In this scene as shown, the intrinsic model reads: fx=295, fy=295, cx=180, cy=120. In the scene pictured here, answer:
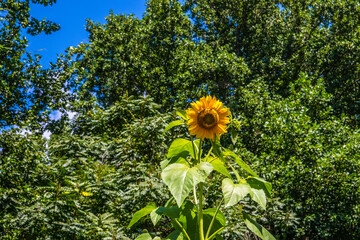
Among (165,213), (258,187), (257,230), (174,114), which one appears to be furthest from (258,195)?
(174,114)

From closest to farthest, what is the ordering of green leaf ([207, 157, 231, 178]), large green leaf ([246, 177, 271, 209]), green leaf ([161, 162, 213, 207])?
green leaf ([161, 162, 213, 207]), large green leaf ([246, 177, 271, 209]), green leaf ([207, 157, 231, 178])

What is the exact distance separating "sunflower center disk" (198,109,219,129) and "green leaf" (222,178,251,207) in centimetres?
33

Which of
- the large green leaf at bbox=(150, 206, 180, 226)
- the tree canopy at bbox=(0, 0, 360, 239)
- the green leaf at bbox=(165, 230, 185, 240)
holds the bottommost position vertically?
the green leaf at bbox=(165, 230, 185, 240)

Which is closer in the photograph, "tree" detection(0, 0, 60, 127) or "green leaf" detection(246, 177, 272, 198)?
"green leaf" detection(246, 177, 272, 198)

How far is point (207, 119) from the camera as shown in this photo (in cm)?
150

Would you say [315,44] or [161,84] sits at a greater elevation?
[161,84]

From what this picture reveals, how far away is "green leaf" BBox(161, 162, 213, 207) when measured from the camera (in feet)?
3.64

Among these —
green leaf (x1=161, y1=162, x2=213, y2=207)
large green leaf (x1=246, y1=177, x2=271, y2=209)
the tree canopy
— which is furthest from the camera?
the tree canopy

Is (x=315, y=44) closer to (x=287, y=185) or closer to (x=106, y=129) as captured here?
(x=287, y=185)

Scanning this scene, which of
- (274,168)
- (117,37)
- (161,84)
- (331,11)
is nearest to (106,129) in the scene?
(274,168)

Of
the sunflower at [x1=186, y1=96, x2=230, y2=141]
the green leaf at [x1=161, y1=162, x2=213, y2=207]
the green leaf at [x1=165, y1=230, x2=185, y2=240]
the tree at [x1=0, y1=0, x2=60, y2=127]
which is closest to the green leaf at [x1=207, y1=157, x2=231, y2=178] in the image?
the sunflower at [x1=186, y1=96, x2=230, y2=141]

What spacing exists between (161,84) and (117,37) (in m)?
2.61

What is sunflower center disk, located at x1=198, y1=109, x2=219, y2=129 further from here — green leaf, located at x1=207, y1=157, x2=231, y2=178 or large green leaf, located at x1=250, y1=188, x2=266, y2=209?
large green leaf, located at x1=250, y1=188, x2=266, y2=209

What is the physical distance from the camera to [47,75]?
6.78 metres
